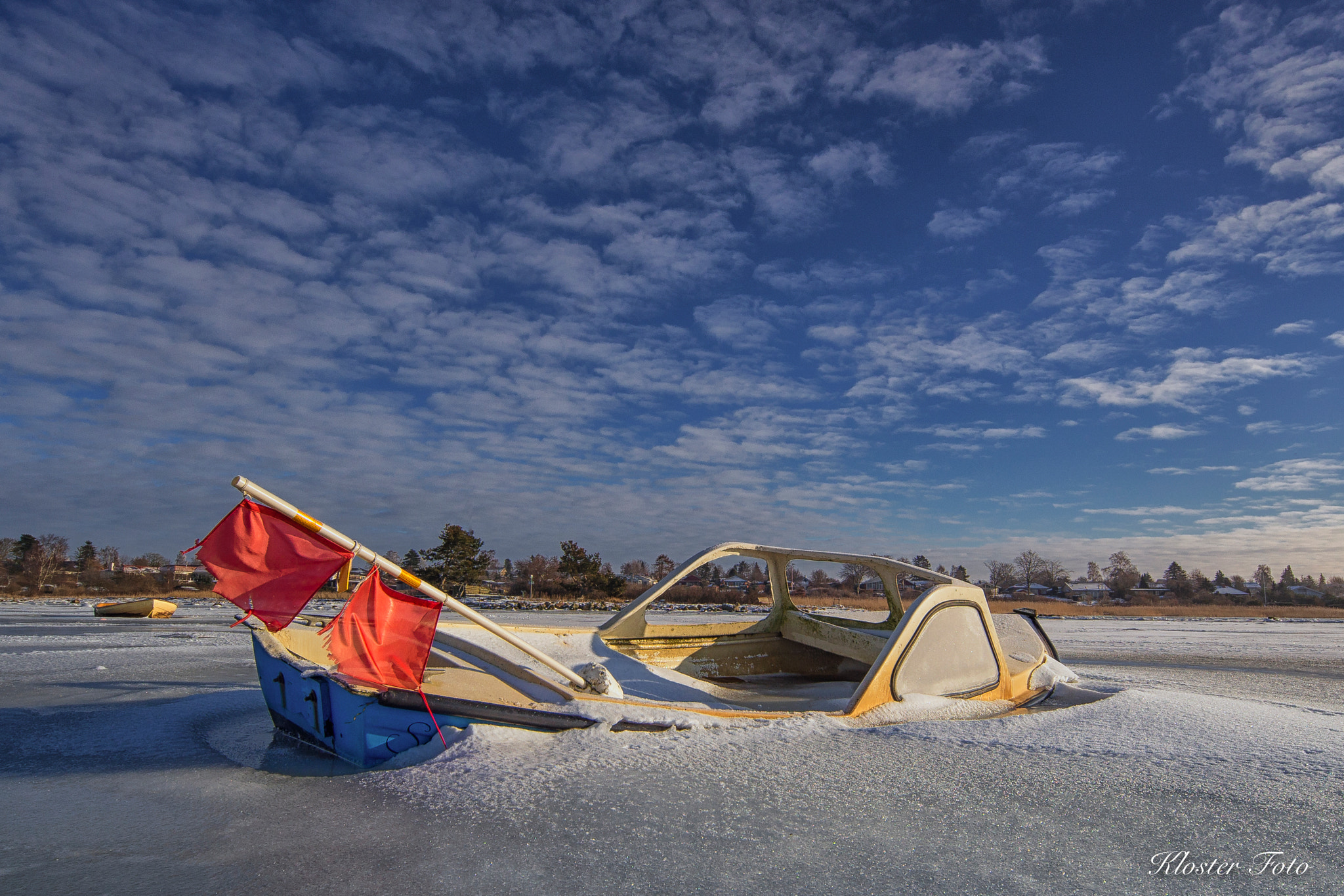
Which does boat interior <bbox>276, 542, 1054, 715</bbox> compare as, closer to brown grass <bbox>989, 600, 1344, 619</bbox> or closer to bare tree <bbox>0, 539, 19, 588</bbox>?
brown grass <bbox>989, 600, 1344, 619</bbox>

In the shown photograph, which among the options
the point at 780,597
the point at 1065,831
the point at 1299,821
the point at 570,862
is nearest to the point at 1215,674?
the point at 780,597

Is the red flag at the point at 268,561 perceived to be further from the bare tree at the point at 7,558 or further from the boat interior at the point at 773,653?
the bare tree at the point at 7,558

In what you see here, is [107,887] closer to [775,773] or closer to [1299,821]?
[775,773]

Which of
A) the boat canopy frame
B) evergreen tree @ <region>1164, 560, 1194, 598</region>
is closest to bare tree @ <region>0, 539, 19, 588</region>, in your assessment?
the boat canopy frame

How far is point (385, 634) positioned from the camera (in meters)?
3.50

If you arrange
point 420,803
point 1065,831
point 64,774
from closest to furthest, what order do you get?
point 1065,831
point 420,803
point 64,774

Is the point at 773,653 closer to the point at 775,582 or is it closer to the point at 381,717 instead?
the point at 775,582

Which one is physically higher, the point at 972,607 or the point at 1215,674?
the point at 972,607

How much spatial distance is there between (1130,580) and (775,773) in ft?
383

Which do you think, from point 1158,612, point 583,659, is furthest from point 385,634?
point 1158,612

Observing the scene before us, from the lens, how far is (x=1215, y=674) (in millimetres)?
9883

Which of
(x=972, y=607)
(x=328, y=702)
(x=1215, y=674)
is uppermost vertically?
(x=972, y=607)

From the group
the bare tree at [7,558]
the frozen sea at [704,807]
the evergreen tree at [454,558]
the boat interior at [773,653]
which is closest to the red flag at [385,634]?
the frozen sea at [704,807]

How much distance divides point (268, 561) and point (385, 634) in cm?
66
